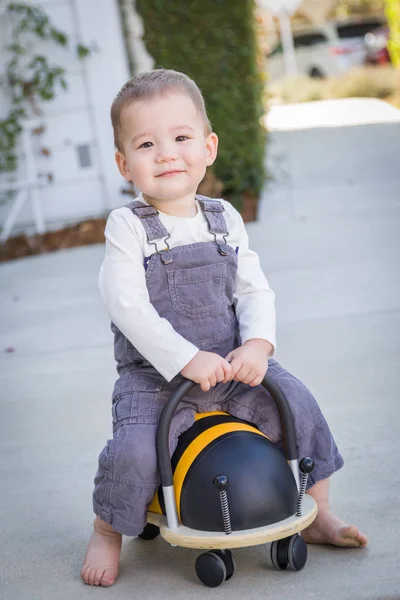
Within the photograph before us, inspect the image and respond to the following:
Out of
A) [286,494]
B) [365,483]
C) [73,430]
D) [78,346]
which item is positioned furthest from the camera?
[78,346]

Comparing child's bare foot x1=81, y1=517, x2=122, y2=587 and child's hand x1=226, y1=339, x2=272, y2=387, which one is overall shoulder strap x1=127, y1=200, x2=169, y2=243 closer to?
child's hand x1=226, y1=339, x2=272, y2=387

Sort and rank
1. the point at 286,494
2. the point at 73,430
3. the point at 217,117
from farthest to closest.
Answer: the point at 217,117
the point at 73,430
the point at 286,494

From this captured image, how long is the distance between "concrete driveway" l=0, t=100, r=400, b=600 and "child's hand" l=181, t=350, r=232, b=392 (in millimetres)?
516

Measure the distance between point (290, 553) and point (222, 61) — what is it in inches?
252

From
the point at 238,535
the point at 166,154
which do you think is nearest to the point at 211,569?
the point at 238,535

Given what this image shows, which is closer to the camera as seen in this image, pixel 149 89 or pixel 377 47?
pixel 149 89

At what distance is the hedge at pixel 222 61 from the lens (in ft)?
26.1

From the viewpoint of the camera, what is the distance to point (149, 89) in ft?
8.36

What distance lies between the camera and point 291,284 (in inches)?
221

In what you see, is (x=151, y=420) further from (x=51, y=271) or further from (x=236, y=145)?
(x=236, y=145)

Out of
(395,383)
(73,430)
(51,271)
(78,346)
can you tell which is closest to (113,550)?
(73,430)

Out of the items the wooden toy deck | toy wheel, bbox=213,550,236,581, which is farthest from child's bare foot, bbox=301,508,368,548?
toy wheel, bbox=213,550,236,581

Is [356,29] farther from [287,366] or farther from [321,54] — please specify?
[287,366]

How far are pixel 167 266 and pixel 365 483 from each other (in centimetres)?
99
